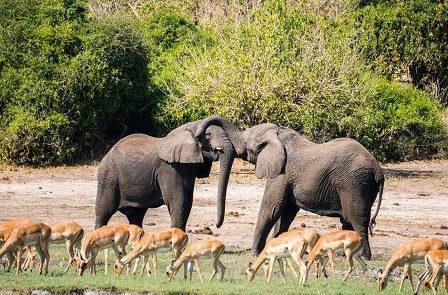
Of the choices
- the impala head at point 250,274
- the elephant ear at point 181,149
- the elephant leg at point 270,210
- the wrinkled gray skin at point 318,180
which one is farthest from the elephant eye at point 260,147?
the impala head at point 250,274

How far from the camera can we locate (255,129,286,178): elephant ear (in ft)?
68.0

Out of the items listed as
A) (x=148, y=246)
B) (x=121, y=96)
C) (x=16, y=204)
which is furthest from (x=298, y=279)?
(x=121, y=96)

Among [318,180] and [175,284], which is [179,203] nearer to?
[318,180]

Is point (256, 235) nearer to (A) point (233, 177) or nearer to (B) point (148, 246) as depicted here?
(B) point (148, 246)

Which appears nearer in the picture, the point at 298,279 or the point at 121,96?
the point at 298,279

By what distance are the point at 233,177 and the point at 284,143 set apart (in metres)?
11.7

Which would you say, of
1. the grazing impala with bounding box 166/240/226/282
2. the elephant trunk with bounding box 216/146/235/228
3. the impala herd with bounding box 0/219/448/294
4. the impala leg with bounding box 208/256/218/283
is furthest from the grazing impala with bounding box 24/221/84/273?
the elephant trunk with bounding box 216/146/235/228

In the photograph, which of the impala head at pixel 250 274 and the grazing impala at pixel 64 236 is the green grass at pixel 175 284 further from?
the grazing impala at pixel 64 236

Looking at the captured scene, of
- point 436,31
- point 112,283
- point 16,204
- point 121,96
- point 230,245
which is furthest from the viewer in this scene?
point 436,31

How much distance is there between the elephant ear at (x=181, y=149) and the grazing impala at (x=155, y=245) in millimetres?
3233

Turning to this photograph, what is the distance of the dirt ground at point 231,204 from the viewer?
24.3 m

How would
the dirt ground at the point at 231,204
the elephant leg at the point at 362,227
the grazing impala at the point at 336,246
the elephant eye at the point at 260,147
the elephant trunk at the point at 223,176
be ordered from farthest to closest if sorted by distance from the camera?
the dirt ground at the point at 231,204
the elephant eye at the point at 260,147
the elephant trunk at the point at 223,176
the elephant leg at the point at 362,227
the grazing impala at the point at 336,246

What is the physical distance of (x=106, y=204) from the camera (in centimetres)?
2164

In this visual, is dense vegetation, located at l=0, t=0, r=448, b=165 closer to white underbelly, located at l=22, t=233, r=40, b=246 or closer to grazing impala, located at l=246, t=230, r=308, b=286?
white underbelly, located at l=22, t=233, r=40, b=246
